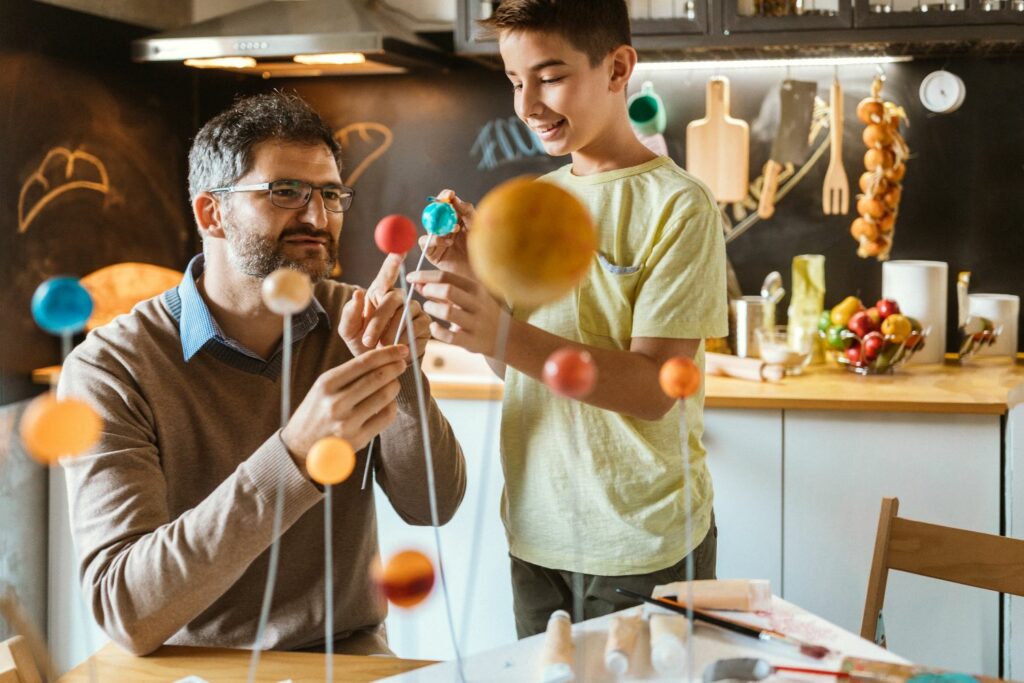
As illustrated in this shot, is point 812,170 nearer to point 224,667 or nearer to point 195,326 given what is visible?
point 195,326

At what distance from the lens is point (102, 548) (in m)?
1.10

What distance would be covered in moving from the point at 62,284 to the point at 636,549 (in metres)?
0.84

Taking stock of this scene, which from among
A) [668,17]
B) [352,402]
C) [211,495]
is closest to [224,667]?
[211,495]

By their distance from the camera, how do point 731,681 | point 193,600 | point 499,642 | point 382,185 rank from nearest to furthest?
point 731,681 → point 193,600 → point 499,642 → point 382,185

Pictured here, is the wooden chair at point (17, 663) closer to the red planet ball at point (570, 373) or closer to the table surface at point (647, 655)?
the table surface at point (647, 655)

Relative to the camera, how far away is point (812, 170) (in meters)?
2.65

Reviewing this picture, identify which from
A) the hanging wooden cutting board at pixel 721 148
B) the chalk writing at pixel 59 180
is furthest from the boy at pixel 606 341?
the chalk writing at pixel 59 180

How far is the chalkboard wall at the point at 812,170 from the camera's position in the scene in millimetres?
2566

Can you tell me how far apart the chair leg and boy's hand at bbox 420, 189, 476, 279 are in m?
0.60

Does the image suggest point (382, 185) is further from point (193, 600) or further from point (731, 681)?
point (731, 681)

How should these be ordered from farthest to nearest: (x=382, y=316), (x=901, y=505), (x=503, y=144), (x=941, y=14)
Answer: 1. (x=503, y=144)
2. (x=941, y=14)
3. (x=901, y=505)
4. (x=382, y=316)

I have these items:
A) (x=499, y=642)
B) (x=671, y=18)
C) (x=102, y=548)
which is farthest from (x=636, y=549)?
(x=671, y=18)

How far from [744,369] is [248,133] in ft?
4.26

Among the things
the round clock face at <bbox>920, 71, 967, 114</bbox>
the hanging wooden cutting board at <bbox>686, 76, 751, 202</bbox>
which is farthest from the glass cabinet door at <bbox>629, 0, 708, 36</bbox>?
the round clock face at <bbox>920, 71, 967, 114</bbox>
